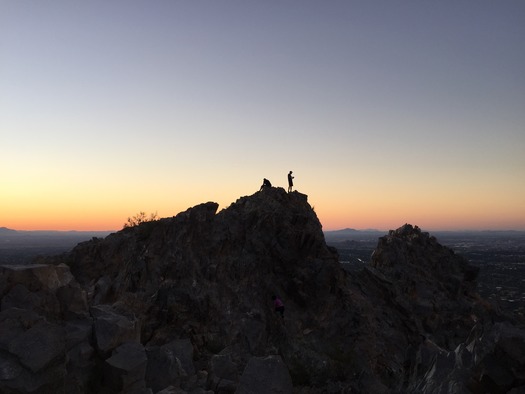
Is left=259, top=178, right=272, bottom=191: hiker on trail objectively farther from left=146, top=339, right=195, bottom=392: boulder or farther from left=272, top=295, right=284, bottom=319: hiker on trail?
left=146, top=339, right=195, bottom=392: boulder

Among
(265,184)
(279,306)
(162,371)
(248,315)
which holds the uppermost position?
(265,184)

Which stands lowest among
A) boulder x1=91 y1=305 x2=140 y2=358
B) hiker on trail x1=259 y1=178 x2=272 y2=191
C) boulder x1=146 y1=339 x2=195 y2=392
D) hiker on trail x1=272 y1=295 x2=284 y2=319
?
hiker on trail x1=272 y1=295 x2=284 y2=319

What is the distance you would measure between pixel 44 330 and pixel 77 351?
1.33 metres

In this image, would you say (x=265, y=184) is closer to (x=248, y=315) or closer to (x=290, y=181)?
(x=290, y=181)

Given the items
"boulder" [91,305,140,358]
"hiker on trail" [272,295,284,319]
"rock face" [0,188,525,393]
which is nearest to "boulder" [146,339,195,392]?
"rock face" [0,188,525,393]

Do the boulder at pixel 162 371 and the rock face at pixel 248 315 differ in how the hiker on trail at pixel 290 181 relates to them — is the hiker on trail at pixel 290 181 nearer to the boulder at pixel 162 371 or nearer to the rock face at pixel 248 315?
the rock face at pixel 248 315

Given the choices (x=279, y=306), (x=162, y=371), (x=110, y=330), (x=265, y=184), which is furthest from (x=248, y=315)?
(x=110, y=330)

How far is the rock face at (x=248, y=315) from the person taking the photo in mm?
12344

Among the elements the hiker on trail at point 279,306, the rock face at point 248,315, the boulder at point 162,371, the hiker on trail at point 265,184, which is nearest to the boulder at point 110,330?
the rock face at point 248,315

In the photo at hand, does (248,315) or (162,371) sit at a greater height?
(162,371)

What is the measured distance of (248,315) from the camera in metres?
29.8

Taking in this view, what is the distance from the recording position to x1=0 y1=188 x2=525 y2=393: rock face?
1234 cm

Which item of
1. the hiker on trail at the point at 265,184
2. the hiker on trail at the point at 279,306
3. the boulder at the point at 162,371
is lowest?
the hiker on trail at the point at 279,306

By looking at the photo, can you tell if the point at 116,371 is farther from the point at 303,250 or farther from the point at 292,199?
the point at 292,199
